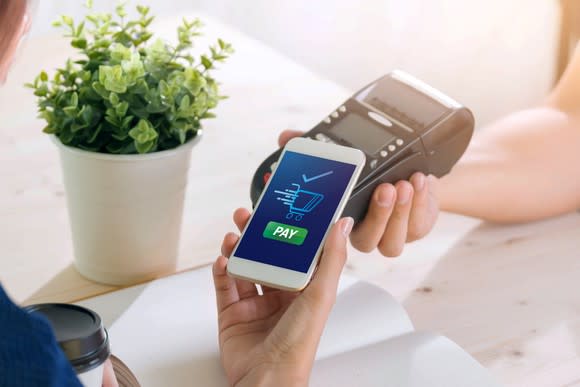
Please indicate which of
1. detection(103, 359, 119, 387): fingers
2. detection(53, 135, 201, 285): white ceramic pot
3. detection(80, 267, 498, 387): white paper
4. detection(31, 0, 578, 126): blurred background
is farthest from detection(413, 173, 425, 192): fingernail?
detection(31, 0, 578, 126): blurred background

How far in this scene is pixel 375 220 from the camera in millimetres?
790

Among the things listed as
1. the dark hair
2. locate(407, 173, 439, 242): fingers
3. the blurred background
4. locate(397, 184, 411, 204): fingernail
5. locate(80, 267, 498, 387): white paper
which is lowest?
the blurred background

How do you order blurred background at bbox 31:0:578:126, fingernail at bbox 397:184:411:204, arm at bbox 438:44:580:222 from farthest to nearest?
blurred background at bbox 31:0:578:126 → arm at bbox 438:44:580:222 → fingernail at bbox 397:184:411:204

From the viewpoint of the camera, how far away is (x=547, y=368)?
2.45 feet

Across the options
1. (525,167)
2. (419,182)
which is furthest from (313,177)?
(525,167)

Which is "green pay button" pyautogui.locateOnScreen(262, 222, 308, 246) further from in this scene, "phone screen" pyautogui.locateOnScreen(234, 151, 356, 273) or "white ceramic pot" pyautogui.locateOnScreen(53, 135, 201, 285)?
"white ceramic pot" pyautogui.locateOnScreen(53, 135, 201, 285)

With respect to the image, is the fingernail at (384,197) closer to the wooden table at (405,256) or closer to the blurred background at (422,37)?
the wooden table at (405,256)

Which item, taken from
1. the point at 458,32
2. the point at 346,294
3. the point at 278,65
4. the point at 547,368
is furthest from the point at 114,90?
the point at 458,32

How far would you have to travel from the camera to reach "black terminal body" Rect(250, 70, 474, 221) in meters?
0.77

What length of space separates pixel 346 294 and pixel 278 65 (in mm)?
565

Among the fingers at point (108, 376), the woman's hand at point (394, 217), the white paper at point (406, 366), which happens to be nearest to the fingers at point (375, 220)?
the woman's hand at point (394, 217)

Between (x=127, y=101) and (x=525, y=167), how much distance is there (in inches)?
21.0

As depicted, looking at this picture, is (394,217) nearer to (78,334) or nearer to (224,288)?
(224,288)

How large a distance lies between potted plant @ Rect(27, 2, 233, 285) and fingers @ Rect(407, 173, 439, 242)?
8.1 inches
